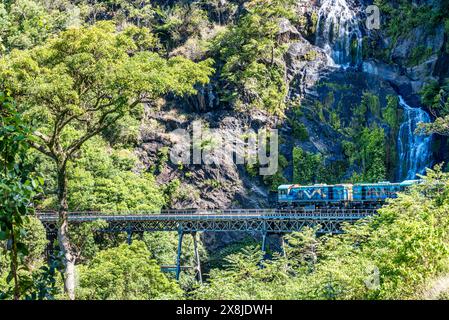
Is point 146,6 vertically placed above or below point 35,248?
above

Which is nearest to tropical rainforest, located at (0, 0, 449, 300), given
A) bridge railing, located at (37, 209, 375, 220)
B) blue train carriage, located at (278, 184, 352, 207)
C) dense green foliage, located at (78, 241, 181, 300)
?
bridge railing, located at (37, 209, 375, 220)

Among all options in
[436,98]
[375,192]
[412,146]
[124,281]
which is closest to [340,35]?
[436,98]

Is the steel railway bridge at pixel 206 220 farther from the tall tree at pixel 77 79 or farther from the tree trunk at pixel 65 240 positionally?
the tree trunk at pixel 65 240

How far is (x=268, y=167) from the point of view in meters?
46.4

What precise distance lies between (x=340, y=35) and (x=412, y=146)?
41.4 feet

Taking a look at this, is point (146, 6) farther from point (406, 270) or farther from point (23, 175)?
point (23, 175)

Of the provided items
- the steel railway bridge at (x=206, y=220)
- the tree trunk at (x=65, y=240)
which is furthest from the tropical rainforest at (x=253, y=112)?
the tree trunk at (x=65, y=240)

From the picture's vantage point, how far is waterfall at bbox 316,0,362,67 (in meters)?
50.8

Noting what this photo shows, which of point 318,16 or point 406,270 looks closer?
point 406,270

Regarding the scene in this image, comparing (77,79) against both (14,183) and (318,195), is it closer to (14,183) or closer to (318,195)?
(14,183)

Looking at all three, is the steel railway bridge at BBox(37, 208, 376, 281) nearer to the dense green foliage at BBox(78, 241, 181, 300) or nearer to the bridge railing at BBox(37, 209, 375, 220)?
the bridge railing at BBox(37, 209, 375, 220)
